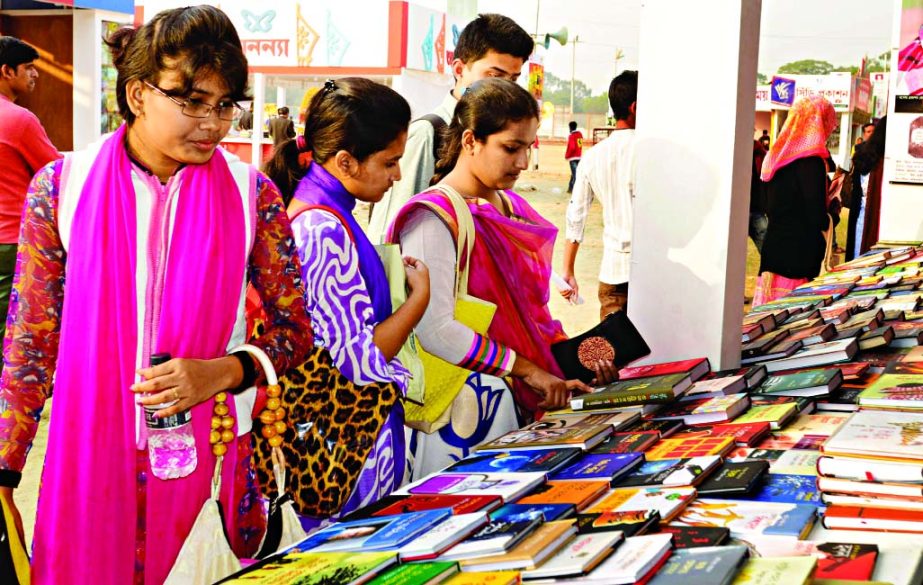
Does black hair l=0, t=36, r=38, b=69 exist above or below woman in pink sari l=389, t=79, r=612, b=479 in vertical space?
above

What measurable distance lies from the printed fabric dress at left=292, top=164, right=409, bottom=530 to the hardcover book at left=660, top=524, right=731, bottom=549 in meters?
0.77

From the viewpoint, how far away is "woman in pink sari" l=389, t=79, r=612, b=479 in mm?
2434

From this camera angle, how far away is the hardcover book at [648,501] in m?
1.60

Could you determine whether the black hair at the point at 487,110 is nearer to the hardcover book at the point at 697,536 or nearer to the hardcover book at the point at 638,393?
the hardcover book at the point at 638,393

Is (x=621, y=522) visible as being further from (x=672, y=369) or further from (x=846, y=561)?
(x=672, y=369)

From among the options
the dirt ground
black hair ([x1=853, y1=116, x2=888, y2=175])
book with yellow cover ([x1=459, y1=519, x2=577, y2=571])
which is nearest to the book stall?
book with yellow cover ([x1=459, y1=519, x2=577, y2=571])

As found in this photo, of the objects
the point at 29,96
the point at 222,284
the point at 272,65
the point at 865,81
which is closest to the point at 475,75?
the point at 222,284

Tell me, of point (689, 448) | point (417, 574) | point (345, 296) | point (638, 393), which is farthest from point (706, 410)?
point (417, 574)

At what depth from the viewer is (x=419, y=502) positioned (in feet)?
5.60

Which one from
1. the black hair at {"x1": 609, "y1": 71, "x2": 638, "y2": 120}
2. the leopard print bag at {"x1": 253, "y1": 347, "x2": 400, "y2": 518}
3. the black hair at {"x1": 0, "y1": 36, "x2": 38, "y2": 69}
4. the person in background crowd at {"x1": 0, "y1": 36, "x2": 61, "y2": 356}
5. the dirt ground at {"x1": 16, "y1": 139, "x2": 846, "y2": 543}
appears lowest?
the dirt ground at {"x1": 16, "y1": 139, "x2": 846, "y2": 543}

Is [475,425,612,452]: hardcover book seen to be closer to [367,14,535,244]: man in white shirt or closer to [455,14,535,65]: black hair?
[367,14,535,244]: man in white shirt

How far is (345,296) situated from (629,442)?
0.62 m

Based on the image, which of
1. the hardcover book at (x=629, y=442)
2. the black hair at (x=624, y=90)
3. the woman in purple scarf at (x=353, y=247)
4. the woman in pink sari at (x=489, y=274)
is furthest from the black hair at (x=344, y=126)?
the black hair at (x=624, y=90)

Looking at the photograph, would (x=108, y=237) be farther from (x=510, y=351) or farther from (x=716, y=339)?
(x=716, y=339)
